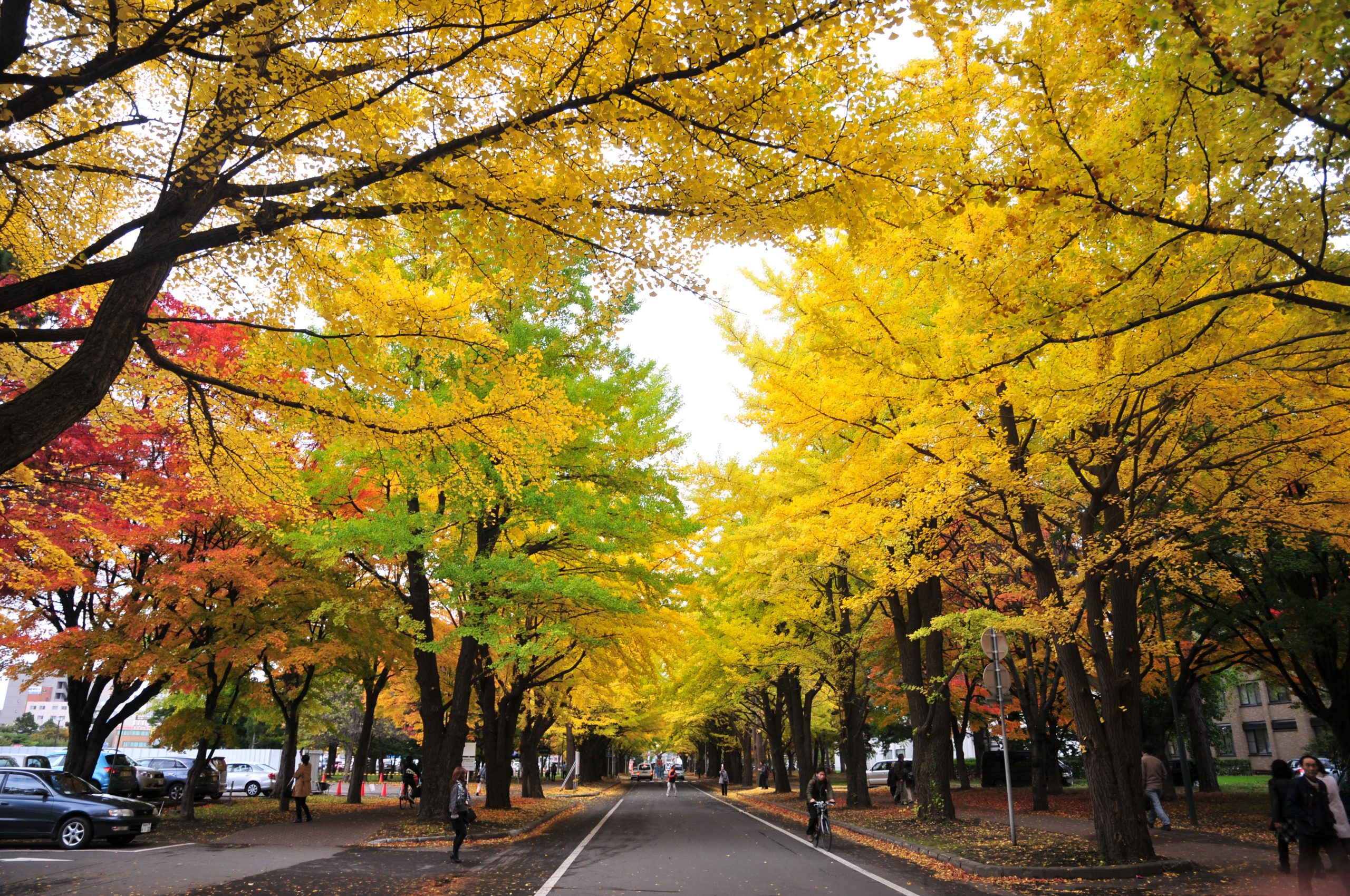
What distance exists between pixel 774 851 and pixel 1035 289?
→ 38.5 ft

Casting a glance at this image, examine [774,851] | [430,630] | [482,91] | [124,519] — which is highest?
[482,91]

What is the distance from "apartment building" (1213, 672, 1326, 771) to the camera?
44.7m

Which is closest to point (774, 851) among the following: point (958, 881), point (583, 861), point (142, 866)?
point (583, 861)

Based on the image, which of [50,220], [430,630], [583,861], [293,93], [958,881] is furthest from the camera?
[430,630]

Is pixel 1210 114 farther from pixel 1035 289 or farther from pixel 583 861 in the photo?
pixel 583 861

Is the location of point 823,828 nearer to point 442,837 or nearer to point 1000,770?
point 442,837

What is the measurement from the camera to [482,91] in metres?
5.16

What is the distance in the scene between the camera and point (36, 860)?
39.9ft

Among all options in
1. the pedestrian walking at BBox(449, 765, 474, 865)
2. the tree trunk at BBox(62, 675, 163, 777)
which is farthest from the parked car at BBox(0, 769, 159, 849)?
the pedestrian walking at BBox(449, 765, 474, 865)

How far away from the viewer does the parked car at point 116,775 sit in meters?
22.1

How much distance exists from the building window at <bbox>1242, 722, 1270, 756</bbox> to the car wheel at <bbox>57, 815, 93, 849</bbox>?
59.7 meters

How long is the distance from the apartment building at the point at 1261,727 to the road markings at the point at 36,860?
162 feet

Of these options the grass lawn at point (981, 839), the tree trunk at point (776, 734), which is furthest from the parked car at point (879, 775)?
the grass lawn at point (981, 839)

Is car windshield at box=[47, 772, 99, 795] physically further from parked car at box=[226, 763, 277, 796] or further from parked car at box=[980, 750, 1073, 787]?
parked car at box=[980, 750, 1073, 787]
